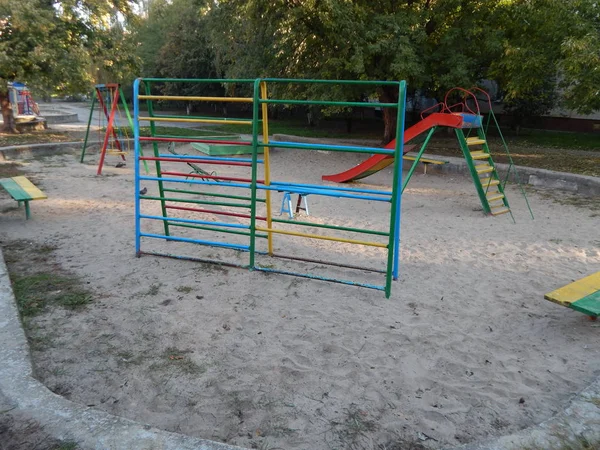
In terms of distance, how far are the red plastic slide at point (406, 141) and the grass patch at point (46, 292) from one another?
14.1ft

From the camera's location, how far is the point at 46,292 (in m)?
3.90

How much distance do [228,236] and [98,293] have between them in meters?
2.01

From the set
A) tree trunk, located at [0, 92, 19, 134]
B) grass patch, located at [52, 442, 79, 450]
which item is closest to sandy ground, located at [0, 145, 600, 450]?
grass patch, located at [52, 442, 79, 450]

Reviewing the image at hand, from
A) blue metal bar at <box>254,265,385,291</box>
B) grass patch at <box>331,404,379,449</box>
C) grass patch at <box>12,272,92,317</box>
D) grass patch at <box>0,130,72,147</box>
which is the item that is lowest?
grass patch at <box>331,404,379,449</box>

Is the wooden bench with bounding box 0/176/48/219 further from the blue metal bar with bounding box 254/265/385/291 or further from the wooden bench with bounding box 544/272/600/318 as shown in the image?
the wooden bench with bounding box 544/272/600/318

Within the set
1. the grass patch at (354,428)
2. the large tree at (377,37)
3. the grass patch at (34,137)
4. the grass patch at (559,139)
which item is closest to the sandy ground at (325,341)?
the grass patch at (354,428)

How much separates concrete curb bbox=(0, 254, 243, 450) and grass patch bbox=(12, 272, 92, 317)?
38.7 inches

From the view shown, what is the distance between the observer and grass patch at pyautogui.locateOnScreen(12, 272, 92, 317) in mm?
3661

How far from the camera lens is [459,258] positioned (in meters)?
5.02

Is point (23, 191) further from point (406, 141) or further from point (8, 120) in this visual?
point (8, 120)

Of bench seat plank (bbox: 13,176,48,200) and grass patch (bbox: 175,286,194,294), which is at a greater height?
bench seat plank (bbox: 13,176,48,200)

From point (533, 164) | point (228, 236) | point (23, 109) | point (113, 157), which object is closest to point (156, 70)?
point (23, 109)

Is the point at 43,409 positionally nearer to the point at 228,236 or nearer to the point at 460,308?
the point at 460,308

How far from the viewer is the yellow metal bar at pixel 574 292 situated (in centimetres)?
335
